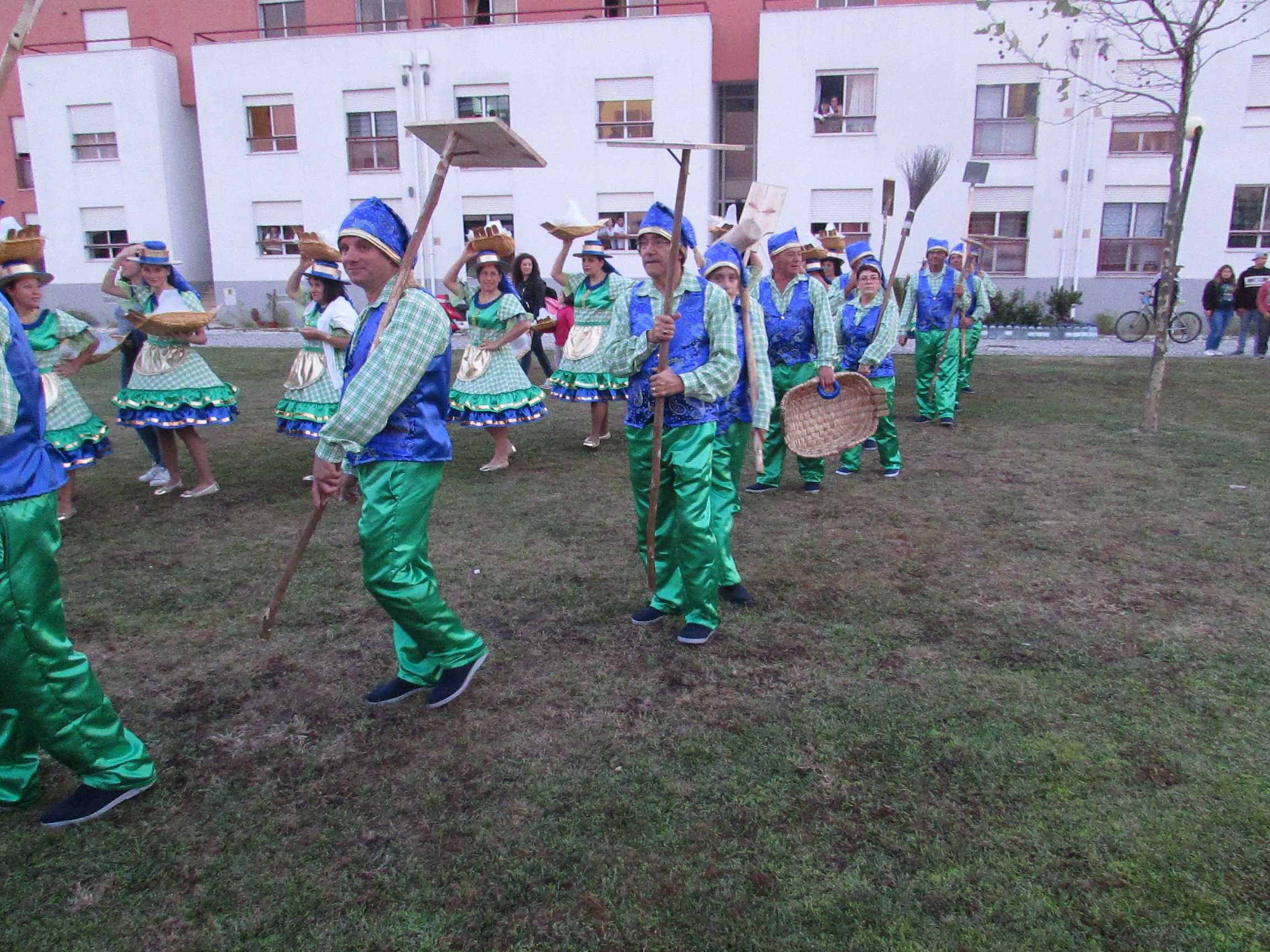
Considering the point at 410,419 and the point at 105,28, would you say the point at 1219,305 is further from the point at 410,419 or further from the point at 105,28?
the point at 105,28

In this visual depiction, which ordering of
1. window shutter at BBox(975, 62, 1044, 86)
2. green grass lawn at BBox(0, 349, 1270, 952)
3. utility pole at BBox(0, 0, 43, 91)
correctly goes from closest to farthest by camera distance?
utility pole at BBox(0, 0, 43, 91)
green grass lawn at BBox(0, 349, 1270, 952)
window shutter at BBox(975, 62, 1044, 86)

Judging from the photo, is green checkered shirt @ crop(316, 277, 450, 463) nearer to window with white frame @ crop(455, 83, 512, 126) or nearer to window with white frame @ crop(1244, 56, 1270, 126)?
window with white frame @ crop(455, 83, 512, 126)

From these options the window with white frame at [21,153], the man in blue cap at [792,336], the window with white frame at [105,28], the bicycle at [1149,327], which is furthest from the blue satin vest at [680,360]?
the window with white frame at [21,153]

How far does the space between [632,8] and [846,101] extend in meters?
6.25

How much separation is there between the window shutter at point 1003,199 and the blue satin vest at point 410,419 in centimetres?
2072

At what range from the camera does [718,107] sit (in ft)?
81.1

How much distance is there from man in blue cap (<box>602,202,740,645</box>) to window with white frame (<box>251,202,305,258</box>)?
74.6 feet

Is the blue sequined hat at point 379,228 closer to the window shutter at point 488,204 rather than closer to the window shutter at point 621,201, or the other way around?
the window shutter at point 621,201

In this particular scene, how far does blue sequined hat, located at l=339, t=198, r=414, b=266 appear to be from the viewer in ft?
10.6

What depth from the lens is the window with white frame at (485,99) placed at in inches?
894

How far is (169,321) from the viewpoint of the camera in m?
6.14

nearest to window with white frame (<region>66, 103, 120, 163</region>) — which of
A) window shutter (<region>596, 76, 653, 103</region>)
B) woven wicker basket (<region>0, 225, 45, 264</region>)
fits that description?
window shutter (<region>596, 76, 653, 103</region>)

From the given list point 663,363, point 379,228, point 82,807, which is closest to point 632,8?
point 663,363

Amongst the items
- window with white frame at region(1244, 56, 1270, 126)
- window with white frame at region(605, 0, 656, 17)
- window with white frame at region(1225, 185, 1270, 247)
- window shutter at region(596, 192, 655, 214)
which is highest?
window with white frame at region(605, 0, 656, 17)
